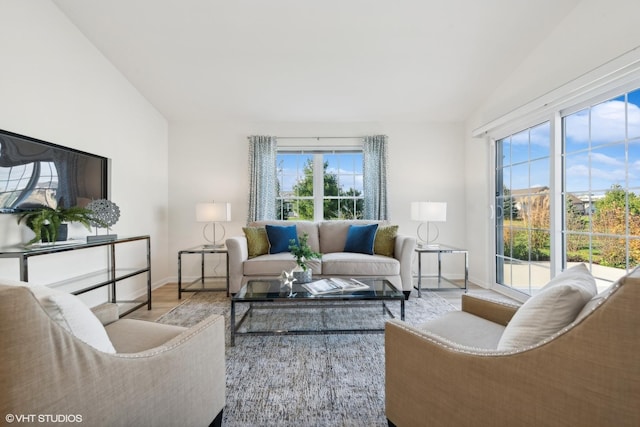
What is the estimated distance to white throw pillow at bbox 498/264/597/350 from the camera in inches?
33.4

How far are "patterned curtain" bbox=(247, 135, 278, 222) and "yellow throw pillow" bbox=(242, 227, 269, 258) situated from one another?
1.88ft

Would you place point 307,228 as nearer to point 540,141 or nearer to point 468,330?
point 468,330

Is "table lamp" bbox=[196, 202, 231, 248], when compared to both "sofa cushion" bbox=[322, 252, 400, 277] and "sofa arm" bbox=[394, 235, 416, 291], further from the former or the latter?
"sofa arm" bbox=[394, 235, 416, 291]

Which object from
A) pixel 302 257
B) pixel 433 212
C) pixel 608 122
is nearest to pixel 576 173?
pixel 608 122

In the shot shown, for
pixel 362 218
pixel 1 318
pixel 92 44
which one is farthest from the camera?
pixel 362 218

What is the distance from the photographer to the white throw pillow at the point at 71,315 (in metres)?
0.77

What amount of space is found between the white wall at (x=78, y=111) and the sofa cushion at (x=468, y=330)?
271cm

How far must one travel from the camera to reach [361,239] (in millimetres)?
3541

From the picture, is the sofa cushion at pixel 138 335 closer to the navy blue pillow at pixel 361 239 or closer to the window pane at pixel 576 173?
the navy blue pillow at pixel 361 239

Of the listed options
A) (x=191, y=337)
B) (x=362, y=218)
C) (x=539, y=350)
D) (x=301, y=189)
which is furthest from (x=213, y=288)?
(x=539, y=350)

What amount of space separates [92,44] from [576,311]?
3971 millimetres

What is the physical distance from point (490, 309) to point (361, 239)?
6.76ft

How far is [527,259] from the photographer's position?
10.4 ft

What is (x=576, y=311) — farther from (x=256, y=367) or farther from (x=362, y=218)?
(x=362, y=218)
